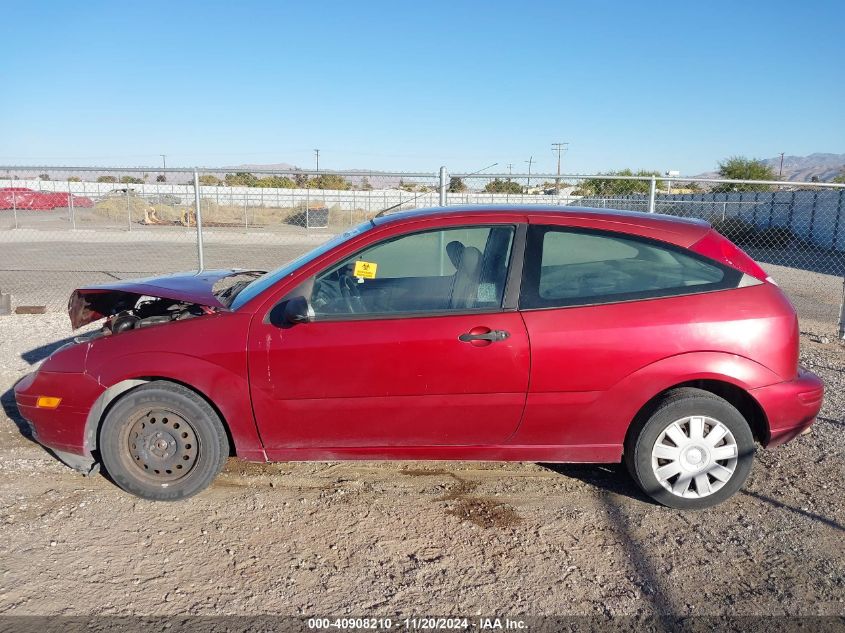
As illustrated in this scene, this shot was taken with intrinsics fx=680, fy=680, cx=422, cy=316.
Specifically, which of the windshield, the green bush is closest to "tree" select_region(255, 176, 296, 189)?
the green bush

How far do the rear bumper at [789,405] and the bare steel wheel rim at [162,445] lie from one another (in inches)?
126

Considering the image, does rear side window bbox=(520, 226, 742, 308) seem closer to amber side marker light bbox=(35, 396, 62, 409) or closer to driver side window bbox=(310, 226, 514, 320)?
driver side window bbox=(310, 226, 514, 320)

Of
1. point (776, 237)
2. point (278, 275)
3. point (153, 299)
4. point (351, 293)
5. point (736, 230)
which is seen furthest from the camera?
point (776, 237)

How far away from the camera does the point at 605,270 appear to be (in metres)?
3.89

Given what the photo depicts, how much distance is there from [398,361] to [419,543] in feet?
3.13

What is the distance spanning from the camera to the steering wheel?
12.6 ft

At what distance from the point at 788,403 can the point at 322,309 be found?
2659 mm

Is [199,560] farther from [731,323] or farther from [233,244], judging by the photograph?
[233,244]

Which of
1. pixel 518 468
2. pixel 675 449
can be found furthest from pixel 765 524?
pixel 518 468

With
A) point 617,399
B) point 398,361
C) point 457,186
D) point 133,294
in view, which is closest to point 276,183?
point 457,186

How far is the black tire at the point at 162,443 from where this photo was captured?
3836 mm

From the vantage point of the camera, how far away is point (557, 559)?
11.1 feet

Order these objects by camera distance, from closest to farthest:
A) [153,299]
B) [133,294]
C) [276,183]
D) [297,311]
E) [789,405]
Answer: [297,311] → [789,405] → [133,294] → [153,299] → [276,183]

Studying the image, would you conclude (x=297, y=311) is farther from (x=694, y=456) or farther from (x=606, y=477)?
(x=694, y=456)
